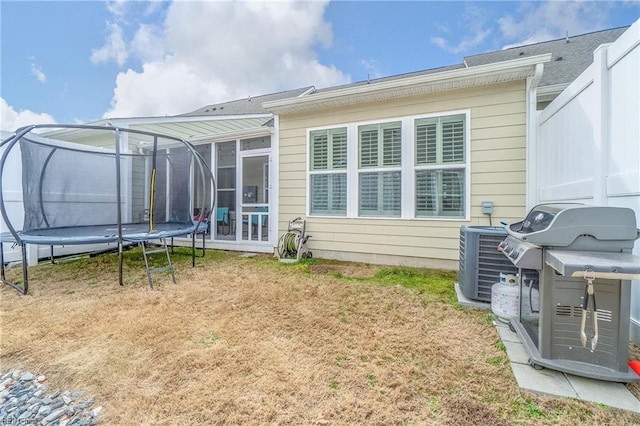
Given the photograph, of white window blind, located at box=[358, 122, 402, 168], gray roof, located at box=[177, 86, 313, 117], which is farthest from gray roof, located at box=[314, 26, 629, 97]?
gray roof, located at box=[177, 86, 313, 117]

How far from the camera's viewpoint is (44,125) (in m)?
3.90

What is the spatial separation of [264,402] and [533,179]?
440 centimetres

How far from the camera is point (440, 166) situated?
180 inches

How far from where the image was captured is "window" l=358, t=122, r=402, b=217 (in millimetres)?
4914

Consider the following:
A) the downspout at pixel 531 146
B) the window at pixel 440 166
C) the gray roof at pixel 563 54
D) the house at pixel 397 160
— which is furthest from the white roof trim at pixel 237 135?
the gray roof at pixel 563 54

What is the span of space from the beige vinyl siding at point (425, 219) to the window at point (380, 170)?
0.56 feet

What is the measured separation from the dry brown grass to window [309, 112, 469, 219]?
5.71 ft

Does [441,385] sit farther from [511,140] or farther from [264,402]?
[511,140]

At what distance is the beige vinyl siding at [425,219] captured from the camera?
4191mm

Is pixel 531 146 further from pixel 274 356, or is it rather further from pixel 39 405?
pixel 39 405

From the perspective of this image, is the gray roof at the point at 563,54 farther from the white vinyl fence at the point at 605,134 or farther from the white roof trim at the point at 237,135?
the white roof trim at the point at 237,135

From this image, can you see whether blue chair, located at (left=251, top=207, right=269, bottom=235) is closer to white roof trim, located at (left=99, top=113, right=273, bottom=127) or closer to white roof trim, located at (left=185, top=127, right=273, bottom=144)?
white roof trim, located at (left=185, top=127, right=273, bottom=144)

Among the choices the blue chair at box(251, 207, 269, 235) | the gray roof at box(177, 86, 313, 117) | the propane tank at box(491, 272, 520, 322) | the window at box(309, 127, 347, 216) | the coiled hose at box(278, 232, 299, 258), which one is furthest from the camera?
the gray roof at box(177, 86, 313, 117)

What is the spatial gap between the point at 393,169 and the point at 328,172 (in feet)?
4.00
